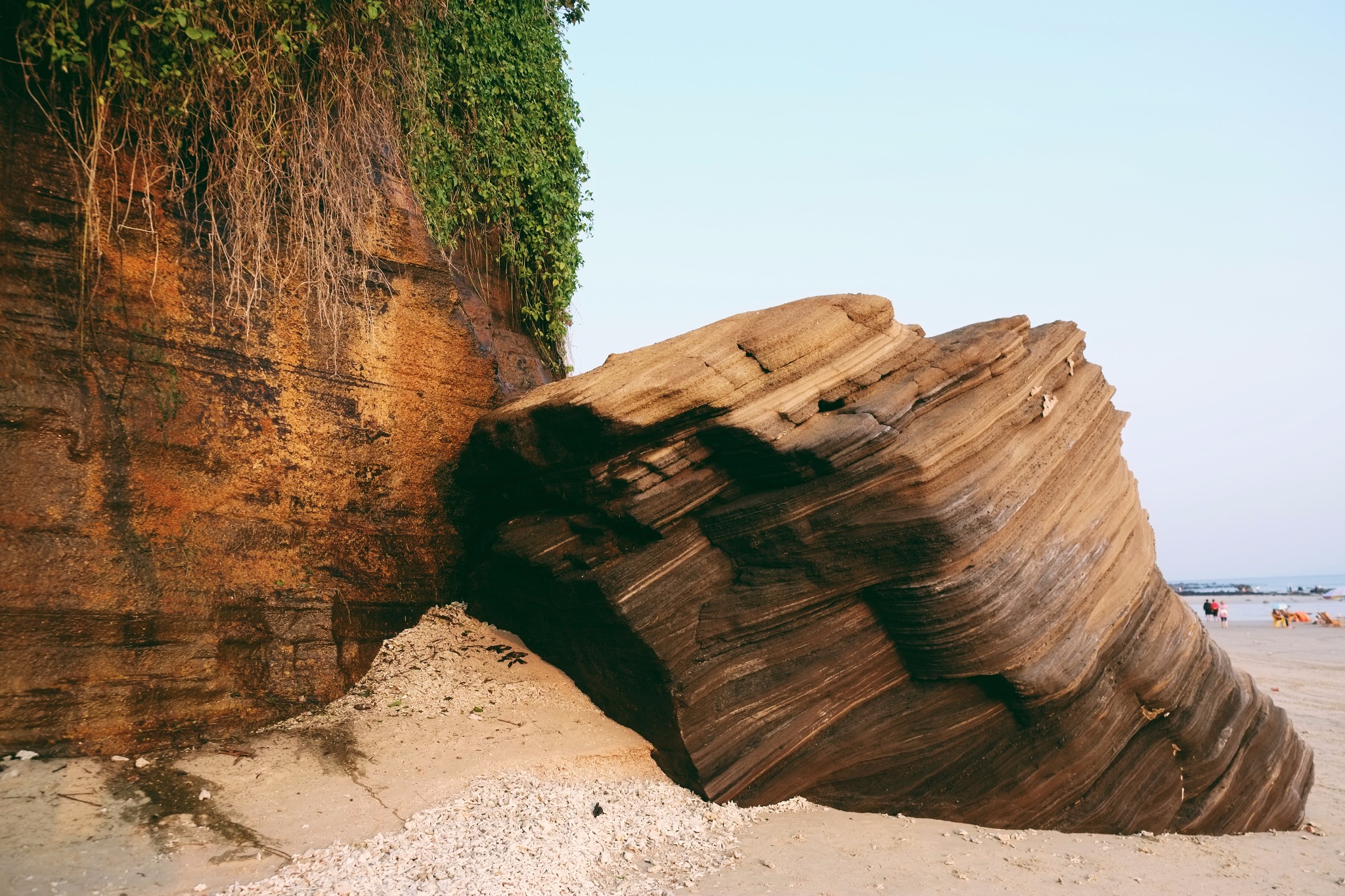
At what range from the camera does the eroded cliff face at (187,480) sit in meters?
5.04

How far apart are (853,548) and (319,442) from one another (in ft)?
12.4

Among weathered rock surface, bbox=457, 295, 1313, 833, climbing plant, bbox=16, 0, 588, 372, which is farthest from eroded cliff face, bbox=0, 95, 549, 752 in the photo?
weathered rock surface, bbox=457, 295, 1313, 833

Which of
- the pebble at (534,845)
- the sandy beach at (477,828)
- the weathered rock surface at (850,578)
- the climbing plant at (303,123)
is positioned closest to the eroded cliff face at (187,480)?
the climbing plant at (303,123)

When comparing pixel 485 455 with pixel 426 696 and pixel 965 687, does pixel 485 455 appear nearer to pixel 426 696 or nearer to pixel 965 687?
pixel 426 696

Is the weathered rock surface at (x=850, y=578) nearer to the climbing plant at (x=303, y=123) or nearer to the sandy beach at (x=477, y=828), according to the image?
the sandy beach at (x=477, y=828)

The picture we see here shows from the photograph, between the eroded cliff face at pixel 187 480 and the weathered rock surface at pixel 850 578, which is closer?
the eroded cliff face at pixel 187 480

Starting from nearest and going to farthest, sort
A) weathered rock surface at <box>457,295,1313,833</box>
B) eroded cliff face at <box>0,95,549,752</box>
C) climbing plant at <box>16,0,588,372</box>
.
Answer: eroded cliff face at <box>0,95,549,752</box>, climbing plant at <box>16,0,588,372</box>, weathered rock surface at <box>457,295,1313,833</box>

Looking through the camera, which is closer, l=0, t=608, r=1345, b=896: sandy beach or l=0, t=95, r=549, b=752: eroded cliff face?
l=0, t=608, r=1345, b=896: sandy beach

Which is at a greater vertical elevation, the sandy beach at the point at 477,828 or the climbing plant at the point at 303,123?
the climbing plant at the point at 303,123

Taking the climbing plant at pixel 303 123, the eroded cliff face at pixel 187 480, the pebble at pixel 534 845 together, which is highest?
the climbing plant at pixel 303 123

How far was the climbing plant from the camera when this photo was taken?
5430 millimetres

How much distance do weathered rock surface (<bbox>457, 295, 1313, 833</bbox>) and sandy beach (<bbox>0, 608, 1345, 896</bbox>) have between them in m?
0.32

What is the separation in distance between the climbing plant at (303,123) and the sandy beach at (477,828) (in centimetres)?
285

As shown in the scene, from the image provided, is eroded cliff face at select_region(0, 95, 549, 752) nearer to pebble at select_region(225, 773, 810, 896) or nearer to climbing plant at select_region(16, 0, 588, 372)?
climbing plant at select_region(16, 0, 588, 372)
